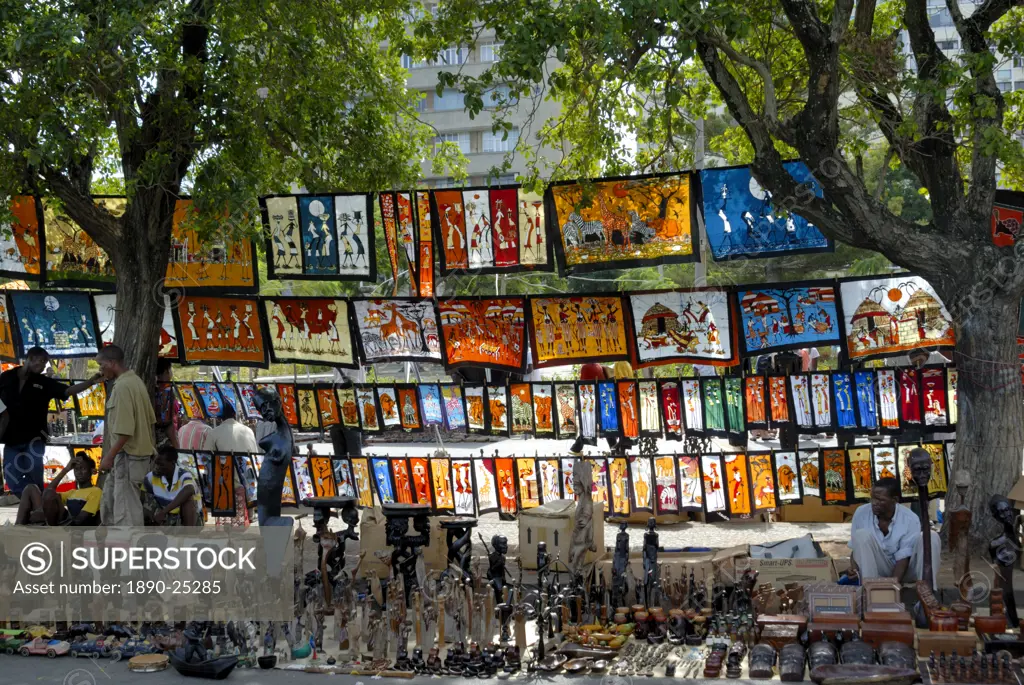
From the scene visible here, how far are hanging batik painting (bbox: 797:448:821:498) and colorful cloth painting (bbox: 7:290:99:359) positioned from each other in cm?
676

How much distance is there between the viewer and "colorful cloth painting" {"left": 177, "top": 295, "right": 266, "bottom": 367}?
34.0 ft

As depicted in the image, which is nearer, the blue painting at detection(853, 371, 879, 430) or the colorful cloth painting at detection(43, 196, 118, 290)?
the blue painting at detection(853, 371, 879, 430)

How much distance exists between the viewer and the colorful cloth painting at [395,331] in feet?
32.8

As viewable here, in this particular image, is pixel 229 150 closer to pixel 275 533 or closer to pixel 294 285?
pixel 275 533

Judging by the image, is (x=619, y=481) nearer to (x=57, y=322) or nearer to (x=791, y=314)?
(x=791, y=314)

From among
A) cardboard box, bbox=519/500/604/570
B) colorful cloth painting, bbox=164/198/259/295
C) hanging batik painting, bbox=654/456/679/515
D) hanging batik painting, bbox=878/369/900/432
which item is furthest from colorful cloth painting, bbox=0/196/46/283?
hanging batik painting, bbox=878/369/900/432

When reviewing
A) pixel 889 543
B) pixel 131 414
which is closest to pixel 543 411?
pixel 131 414

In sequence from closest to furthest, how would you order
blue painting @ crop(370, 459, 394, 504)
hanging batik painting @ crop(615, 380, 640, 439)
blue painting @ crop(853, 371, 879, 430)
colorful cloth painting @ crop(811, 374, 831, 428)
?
blue painting @ crop(853, 371, 879, 430), colorful cloth painting @ crop(811, 374, 831, 428), hanging batik painting @ crop(615, 380, 640, 439), blue painting @ crop(370, 459, 394, 504)

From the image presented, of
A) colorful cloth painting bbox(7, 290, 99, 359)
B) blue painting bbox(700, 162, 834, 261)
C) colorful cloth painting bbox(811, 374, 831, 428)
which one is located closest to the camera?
blue painting bbox(700, 162, 834, 261)

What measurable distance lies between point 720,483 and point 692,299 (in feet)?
5.46

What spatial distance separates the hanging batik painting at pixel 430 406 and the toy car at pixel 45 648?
13.6 feet

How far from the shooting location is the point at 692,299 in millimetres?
9562

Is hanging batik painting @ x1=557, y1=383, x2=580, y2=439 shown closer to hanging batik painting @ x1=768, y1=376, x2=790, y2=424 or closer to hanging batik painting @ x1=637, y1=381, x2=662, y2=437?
hanging batik painting @ x1=637, y1=381, x2=662, y2=437

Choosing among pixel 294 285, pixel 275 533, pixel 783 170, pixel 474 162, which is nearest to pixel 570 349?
pixel 783 170
